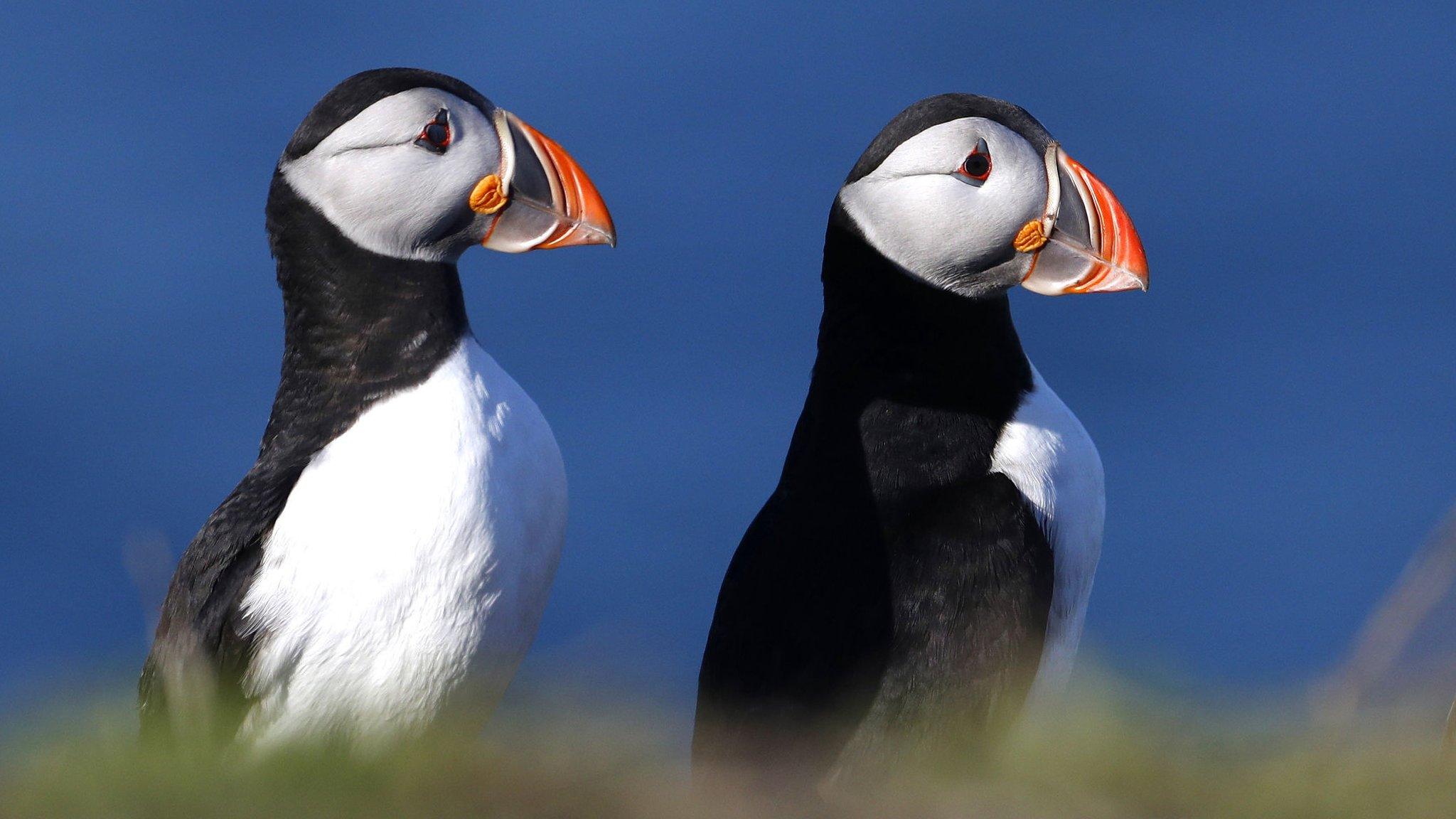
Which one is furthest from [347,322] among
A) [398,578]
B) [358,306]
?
[398,578]

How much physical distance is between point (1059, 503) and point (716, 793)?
170cm

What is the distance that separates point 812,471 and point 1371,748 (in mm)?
1698

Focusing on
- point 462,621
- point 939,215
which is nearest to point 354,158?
point 462,621

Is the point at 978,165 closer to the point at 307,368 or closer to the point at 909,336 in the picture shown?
the point at 909,336

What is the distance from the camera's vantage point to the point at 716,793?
2883 millimetres

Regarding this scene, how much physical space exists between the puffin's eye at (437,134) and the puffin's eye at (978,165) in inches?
47.9

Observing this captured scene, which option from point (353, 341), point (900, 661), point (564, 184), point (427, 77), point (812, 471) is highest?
point (427, 77)

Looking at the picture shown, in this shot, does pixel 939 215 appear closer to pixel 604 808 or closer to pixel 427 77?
pixel 427 77

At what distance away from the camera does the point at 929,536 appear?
4.17 m

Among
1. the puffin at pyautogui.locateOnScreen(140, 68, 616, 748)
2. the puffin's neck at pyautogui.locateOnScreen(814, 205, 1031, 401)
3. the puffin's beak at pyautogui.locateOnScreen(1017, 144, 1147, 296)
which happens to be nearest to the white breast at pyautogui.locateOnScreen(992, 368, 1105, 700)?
the puffin's neck at pyautogui.locateOnScreen(814, 205, 1031, 401)

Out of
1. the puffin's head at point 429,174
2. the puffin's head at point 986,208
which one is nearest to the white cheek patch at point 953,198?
the puffin's head at point 986,208

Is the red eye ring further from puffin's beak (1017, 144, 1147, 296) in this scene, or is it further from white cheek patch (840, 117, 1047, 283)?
puffin's beak (1017, 144, 1147, 296)

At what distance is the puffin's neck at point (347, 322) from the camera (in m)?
4.24

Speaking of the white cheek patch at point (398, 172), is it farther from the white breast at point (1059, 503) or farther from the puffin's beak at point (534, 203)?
the white breast at point (1059, 503)
